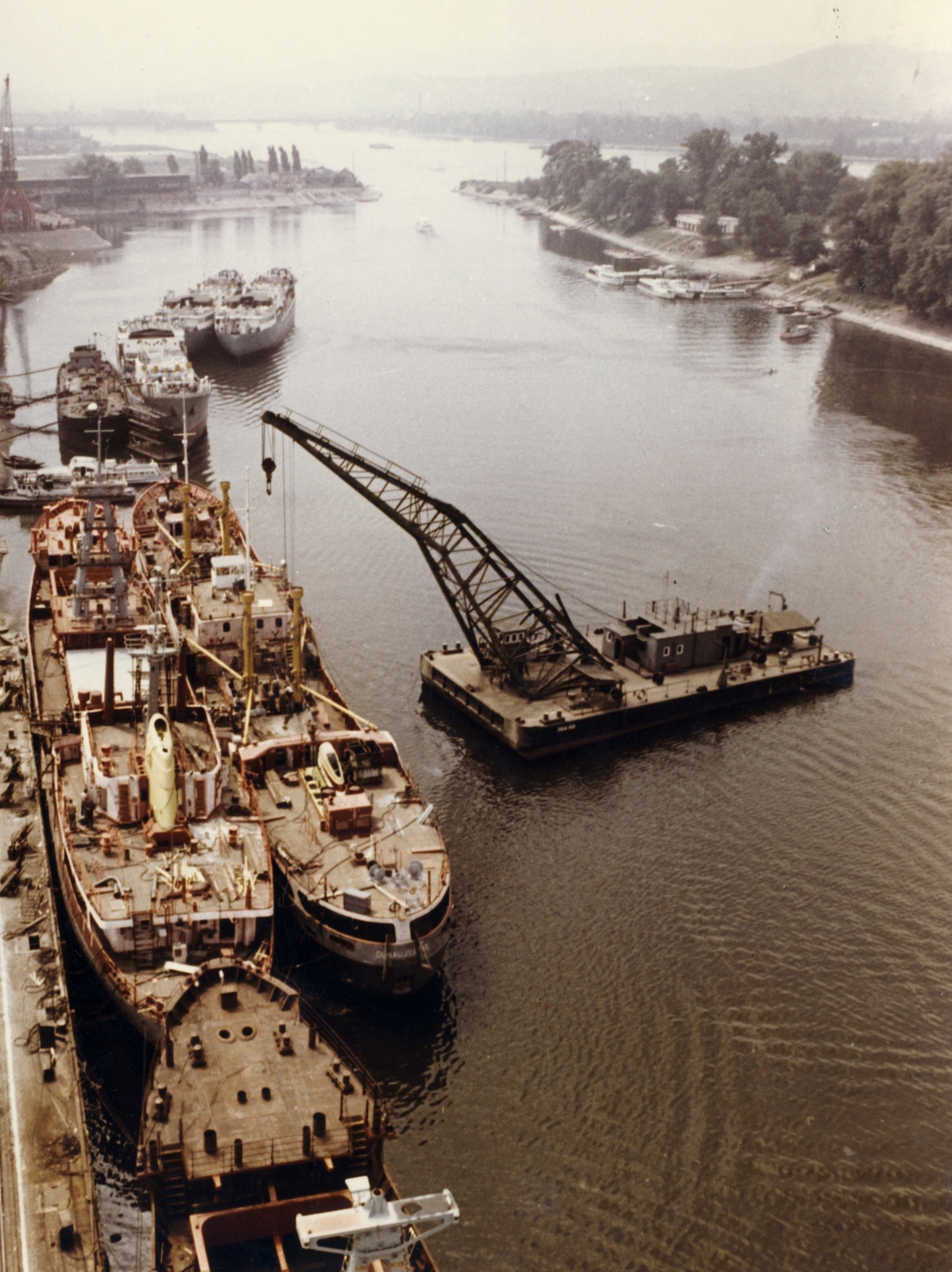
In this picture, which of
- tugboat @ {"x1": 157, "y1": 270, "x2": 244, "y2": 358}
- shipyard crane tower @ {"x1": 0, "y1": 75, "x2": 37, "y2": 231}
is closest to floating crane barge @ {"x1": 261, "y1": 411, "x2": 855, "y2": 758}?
tugboat @ {"x1": 157, "y1": 270, "x2": 244, "y2": 358}

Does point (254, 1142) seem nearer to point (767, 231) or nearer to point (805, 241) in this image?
point (805, 241)

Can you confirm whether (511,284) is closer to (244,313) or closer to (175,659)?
(244,313)

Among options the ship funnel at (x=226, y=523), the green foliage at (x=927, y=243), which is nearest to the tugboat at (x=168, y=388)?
the ship funnel at (x=226, y=523)

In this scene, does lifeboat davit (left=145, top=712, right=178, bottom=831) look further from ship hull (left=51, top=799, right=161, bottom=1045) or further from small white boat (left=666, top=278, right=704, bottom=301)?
small white boat (left=666, top=278, right=704, bottom=301)

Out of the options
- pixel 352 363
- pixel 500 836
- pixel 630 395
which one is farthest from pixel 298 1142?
pixel 352 363

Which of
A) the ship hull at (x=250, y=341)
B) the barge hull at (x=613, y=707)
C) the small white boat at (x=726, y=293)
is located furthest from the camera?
the small white boat at (x=726, y=293)

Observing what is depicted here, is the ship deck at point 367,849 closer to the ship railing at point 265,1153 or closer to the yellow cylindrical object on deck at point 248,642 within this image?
the yellow cylindrical object on deck at point 248,642

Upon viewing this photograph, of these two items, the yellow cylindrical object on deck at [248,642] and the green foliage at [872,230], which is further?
the green foliage at [872,230]
